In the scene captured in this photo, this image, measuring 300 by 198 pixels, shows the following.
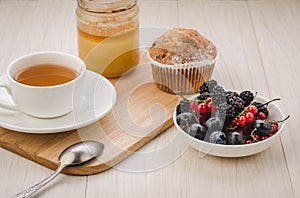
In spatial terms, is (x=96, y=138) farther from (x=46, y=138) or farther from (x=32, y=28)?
(x=32, y=28)

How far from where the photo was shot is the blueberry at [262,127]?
1504mm

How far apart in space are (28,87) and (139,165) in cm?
34

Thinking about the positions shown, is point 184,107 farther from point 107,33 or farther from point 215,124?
point 107,33

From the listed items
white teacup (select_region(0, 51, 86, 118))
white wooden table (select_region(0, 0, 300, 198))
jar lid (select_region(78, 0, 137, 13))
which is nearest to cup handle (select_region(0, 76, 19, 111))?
white teacup (select_region(0, 51, 86, 118))

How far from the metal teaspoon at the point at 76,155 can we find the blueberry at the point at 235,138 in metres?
0.33

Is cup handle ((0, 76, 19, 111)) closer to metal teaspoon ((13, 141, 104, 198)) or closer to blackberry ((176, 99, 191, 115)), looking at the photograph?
metal teaspoon ((13, 141, 104, 198))

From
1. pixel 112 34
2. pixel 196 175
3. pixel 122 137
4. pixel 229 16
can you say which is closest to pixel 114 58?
pixel 112 34

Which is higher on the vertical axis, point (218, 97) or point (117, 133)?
point (218, 97)

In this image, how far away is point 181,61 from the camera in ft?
5.90

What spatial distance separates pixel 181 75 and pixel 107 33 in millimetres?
261

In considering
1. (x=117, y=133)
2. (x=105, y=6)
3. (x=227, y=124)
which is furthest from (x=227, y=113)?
(x=105, y=6)

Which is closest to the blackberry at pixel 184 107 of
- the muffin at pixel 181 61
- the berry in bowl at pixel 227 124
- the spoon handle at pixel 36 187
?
the berry in bowl at pixel 227 124

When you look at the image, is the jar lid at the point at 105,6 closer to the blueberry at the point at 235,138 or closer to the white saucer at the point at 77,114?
the white saucer at the point at 77,114

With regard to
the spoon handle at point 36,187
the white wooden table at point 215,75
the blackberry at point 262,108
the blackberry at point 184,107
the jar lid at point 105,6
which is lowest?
the white wooden table at point 215,75
